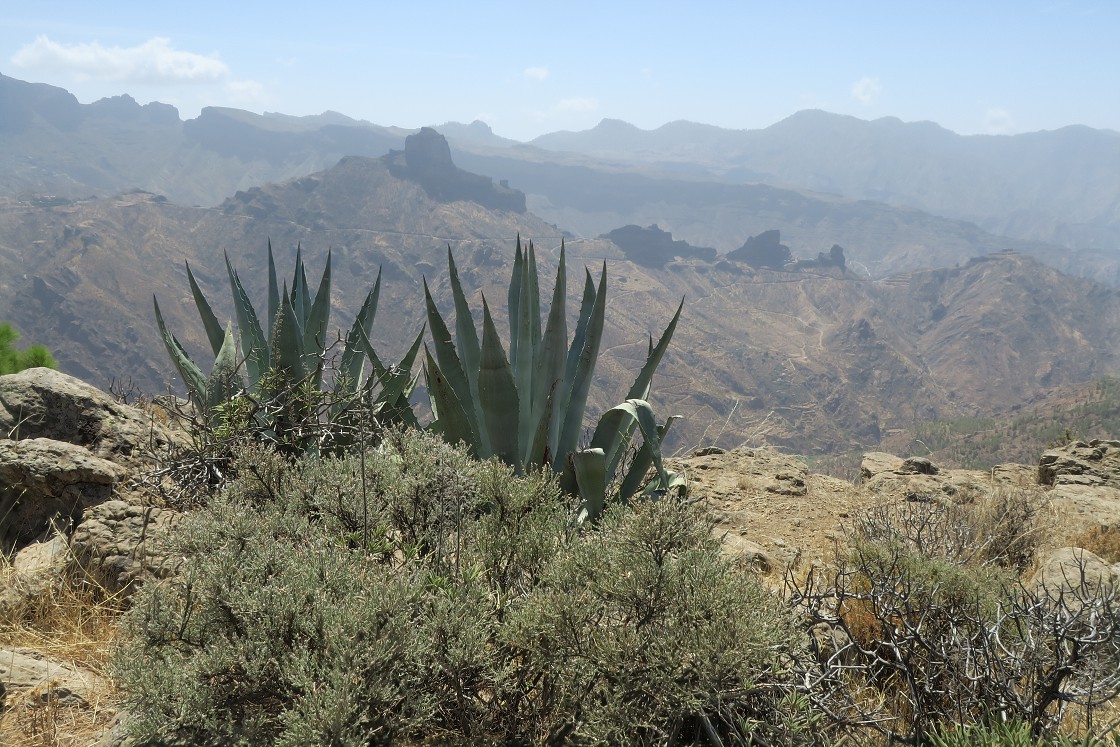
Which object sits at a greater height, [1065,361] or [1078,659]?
[1078,659]

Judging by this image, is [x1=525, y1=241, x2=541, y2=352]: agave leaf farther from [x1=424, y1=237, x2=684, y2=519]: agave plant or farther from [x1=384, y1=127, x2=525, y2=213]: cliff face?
[x1=384, y1=127, x2=525, y2=213]: cliff face

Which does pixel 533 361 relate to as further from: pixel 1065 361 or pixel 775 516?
pixel 1065 361

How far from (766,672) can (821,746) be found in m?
0.25

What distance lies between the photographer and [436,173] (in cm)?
18088

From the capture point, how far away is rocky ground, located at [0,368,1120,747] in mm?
2039

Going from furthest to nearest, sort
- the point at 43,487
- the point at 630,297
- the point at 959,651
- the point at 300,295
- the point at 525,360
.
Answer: the point at 630,297 → the point at 300,295 → the point at 525,360 → the point at 43,487 → the point at 959,651

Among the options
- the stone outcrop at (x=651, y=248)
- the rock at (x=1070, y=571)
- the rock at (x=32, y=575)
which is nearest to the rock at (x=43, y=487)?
the rock at (x=32, y=575)

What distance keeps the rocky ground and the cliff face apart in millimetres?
182784

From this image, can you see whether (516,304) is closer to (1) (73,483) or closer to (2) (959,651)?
(1) (73,483)

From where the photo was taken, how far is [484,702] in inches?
76.4

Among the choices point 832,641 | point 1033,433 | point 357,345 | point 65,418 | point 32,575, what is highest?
point 357,345

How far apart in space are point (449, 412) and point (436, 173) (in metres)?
187

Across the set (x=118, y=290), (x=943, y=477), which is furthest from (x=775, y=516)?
(x=118, y=290)

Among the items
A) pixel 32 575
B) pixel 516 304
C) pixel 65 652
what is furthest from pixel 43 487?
pixel 516 304
